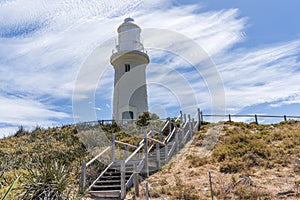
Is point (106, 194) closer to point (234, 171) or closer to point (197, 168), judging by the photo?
point (197, 168)

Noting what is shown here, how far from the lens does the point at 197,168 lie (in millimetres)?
9328

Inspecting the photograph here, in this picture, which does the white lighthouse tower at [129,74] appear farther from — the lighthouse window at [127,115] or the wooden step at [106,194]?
the wooden step at [106,194]

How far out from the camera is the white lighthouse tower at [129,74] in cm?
1941

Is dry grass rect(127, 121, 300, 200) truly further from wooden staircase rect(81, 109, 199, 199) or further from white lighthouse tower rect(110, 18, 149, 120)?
white lighthouse tower rect(110, 18, 149, 120)

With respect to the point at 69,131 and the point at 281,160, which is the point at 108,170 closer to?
the point at 281,160

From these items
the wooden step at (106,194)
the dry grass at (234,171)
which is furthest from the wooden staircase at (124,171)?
the dry grass at (234,171)

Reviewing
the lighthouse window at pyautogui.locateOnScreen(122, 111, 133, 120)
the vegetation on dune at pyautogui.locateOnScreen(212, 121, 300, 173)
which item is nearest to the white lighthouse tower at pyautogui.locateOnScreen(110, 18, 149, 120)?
the lighthouse window at pyautogui.locateOnScreen(122, 111, 133, 120)

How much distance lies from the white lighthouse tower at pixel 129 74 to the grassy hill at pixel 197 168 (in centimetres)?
410

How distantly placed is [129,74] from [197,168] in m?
12.1

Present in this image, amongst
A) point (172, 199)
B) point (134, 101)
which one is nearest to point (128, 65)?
point (134, 101)

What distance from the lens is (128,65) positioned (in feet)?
67.4

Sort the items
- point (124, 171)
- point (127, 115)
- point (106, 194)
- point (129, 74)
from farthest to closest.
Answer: point (129, 74), point (127, 115), point (124, 171), point (106, 194)

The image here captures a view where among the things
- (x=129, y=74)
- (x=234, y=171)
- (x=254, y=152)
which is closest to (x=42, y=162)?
(x=234, y=171)

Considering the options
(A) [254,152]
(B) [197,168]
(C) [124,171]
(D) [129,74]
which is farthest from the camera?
(D) [129,74]
